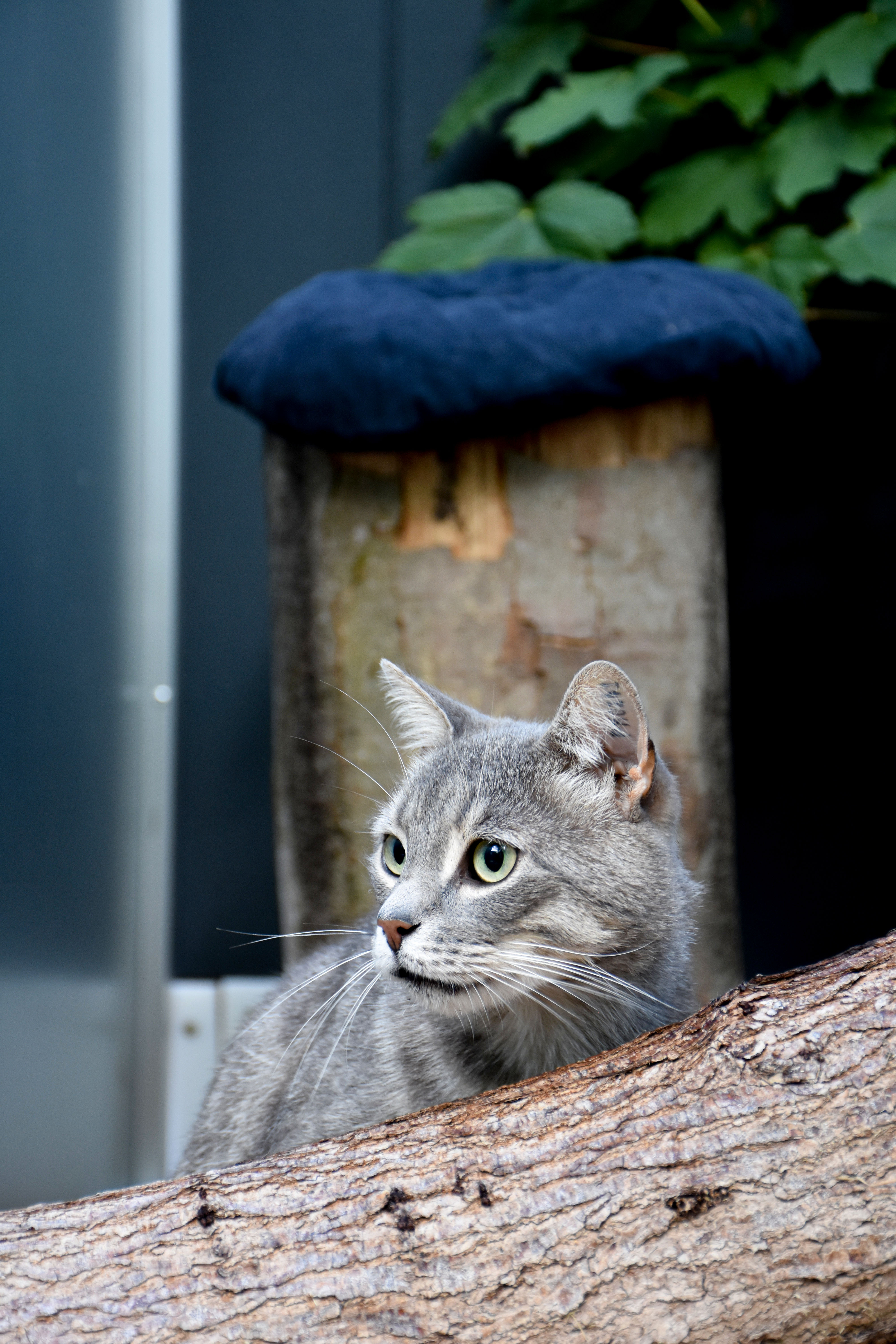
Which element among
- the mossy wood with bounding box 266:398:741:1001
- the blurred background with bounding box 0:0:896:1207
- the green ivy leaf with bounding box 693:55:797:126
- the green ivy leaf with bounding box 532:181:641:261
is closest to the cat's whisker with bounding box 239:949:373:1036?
the mossy wood with bounding box 266:398:741:1001

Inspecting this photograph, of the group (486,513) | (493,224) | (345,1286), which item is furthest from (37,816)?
(493,224)

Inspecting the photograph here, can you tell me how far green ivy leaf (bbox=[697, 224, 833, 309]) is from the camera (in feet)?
7.52

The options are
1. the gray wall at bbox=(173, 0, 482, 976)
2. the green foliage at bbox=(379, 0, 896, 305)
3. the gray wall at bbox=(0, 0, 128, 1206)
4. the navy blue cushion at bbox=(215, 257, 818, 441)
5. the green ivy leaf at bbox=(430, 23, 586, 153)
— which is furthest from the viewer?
the gray wall at bbox=(173, 0, 482, 976)

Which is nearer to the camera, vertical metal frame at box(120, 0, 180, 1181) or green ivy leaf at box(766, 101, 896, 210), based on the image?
green ivy leaf at box(766, 101, 896, 210)

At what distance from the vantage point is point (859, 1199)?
941 millimetres

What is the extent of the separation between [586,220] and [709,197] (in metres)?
0.29

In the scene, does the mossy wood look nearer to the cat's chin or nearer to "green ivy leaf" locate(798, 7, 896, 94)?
"green ivy leaf" locate(798, 7, 896, 94)

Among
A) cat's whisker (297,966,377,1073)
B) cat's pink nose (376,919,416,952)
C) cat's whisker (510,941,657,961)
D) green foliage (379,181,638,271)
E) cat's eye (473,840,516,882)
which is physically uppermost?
green foliage (379,181,638,271)

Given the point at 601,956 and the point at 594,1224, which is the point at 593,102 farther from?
the point at 594,1224

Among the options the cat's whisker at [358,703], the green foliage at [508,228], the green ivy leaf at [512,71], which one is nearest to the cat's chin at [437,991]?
the cat's whisker at [358,703]

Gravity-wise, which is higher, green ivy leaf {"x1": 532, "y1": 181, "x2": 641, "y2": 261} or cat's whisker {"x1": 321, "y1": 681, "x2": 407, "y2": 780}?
green ivy leaf {"x1": 532, "y1": 181, "x2": 641, "y2": 261}

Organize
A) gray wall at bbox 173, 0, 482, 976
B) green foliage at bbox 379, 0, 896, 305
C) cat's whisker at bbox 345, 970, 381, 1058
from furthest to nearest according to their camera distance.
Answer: gray wall at bbox 173, 0, 482, 976 → green foliage at bbox 379, 0, 896, 305 → cat's whisker at bbox 345, 970, 381, 1058

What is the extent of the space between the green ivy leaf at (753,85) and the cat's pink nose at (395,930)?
6.31 feet

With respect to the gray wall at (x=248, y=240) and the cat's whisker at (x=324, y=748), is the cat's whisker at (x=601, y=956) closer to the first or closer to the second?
the cat's whisker at (x=324, y=748)
